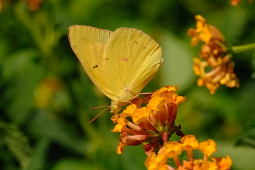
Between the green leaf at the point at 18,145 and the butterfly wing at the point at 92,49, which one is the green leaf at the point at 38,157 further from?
the butterfly wing at the point at 92,49

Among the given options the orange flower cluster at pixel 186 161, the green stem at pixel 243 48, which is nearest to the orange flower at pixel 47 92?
the green stem at pixel 243 48

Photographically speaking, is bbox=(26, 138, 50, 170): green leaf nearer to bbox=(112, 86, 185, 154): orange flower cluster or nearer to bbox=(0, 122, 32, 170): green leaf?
bbox=(0, 122, 32, 170): green leaf

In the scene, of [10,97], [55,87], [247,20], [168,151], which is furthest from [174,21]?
[168,151]

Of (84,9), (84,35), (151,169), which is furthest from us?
(84,9)

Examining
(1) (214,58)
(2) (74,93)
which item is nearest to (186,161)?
(1) (214,58)

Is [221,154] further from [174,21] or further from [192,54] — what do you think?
[174,21]
